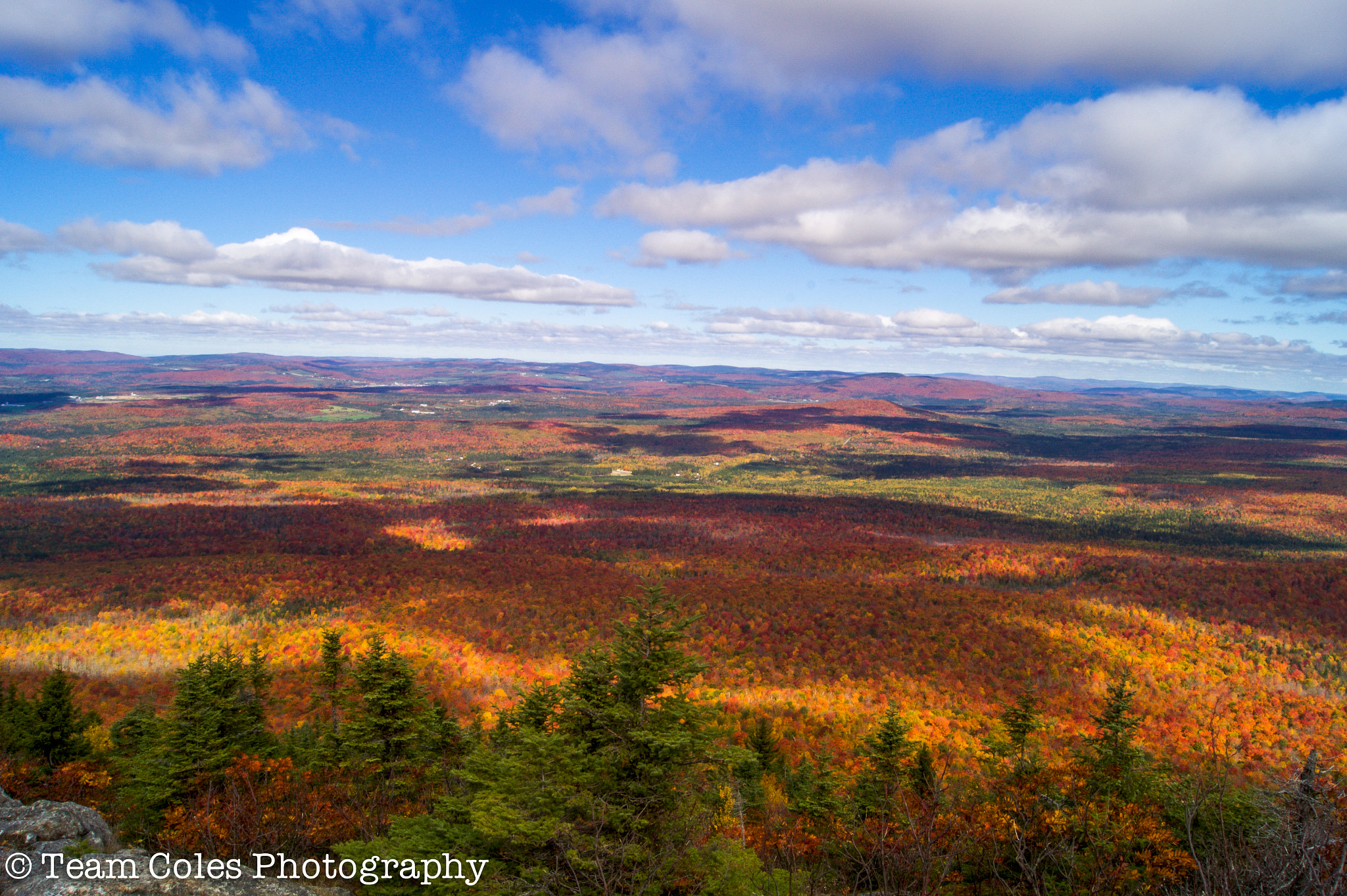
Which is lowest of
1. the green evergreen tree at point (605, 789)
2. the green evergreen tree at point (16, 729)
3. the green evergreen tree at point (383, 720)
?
the green evergreen tree at point (16, 729)

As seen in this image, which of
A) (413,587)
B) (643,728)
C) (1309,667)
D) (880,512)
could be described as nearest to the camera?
(643,728)

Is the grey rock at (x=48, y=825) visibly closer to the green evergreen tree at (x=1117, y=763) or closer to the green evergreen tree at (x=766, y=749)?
the green evergreen tree at (x=766, y=749)

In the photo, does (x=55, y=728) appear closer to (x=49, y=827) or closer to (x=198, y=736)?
(x=198, y=736)

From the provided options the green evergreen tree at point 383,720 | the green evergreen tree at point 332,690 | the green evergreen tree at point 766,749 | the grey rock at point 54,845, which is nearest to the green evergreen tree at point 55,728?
the green evergreen tree at point 332,690

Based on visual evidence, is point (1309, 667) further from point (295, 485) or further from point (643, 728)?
point (295, 485)

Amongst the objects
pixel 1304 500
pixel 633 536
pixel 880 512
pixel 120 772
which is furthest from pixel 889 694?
pixel 1304 500

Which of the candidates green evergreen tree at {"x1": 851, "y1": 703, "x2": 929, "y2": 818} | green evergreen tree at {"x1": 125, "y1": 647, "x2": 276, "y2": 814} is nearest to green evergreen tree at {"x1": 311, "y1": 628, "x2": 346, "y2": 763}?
green evergreen tree at {"x1": 125, "y1": 647, "x2": 276, "y2": 814}

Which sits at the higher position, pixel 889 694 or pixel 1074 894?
pixel 1074 894

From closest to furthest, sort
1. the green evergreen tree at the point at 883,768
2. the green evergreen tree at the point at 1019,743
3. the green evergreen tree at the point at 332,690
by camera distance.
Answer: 1. the green evergreen tree at the point at 1019,743
2. the green evergreen tree at the point at 883,768
3. the green evergreen tree at the point at 332,690
